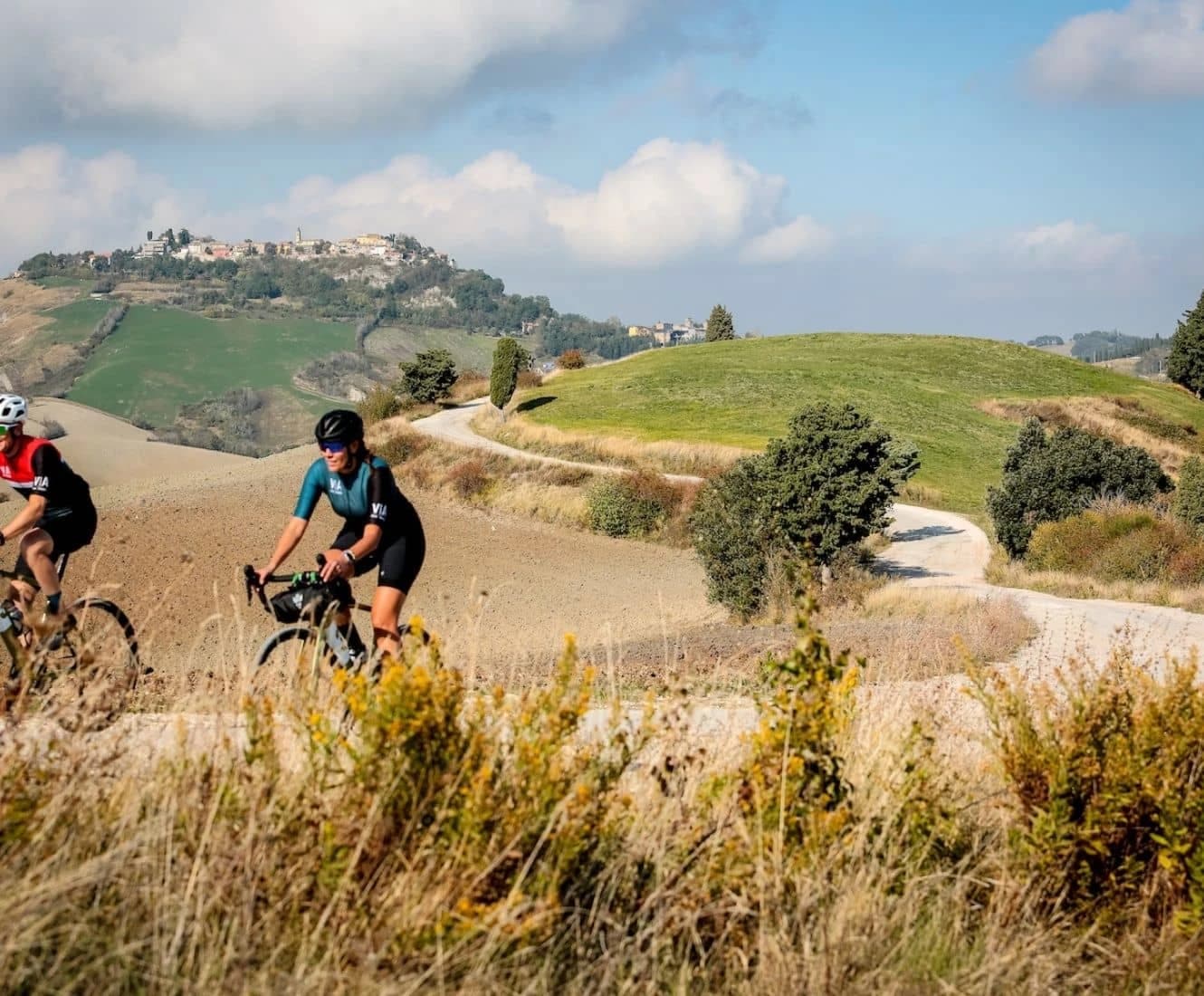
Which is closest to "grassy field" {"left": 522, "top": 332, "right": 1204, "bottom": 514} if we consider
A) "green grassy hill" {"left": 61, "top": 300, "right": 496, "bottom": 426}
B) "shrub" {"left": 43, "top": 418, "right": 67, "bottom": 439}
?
"shrub" {"left": 43, "top": 418, "right": 67, "bottom": 439}

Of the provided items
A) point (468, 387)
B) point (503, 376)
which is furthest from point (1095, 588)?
point (468, 387)

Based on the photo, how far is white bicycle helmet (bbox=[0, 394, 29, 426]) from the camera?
7.58 metres

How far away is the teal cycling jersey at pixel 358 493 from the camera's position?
6691 mm

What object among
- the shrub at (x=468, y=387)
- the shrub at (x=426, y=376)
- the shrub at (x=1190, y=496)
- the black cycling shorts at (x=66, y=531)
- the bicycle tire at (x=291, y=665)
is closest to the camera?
the bicycle tire at (x=291, y=665)

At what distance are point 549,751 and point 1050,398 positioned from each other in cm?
6939

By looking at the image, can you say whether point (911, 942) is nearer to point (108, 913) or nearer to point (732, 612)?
point (108, 913)

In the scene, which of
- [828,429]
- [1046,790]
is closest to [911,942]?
[1046,790]

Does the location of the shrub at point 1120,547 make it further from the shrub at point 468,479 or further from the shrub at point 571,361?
the shrub at point 571,361

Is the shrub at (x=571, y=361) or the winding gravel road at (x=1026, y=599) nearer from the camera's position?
the winding gravel road at (x=1026, y=599)

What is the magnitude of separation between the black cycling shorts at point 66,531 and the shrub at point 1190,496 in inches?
1005

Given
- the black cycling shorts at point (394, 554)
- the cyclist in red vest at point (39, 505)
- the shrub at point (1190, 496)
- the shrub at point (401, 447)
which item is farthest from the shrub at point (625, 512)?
the black cycling shorts at point (394, 554)

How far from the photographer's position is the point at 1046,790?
187 inches

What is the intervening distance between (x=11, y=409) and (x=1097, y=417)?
61669mm

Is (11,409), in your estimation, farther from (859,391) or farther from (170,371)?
(170,371)
